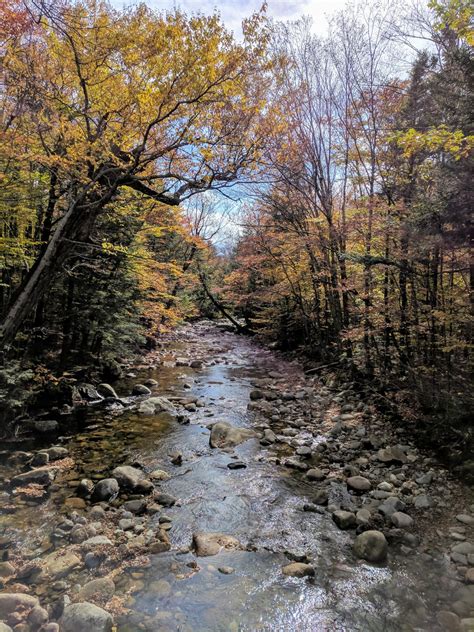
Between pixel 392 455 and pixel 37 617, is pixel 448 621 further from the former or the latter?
pixel 37 617

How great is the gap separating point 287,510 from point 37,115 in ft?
26.5

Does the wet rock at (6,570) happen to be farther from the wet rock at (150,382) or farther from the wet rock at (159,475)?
the wet rock at (150,382)

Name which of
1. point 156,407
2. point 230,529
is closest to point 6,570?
point 230,529

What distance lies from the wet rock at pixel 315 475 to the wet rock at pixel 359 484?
1.47 feet

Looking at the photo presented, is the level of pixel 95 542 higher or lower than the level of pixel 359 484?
higher

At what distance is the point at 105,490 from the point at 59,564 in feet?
4.83

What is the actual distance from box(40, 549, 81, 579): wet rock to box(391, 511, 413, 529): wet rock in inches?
150

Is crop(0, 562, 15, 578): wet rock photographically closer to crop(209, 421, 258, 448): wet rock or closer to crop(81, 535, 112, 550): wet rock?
crop(81, 535, 112, 550): wet rock

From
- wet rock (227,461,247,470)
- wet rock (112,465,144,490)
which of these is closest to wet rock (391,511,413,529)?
wet rock (227,461,247,470)

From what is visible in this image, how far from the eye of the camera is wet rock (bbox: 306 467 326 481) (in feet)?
19.8

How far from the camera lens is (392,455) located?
639 cm

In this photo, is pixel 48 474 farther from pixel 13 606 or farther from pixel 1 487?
pixel 13 606

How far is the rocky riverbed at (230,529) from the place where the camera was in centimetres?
348

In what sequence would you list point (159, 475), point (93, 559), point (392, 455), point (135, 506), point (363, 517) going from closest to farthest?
point (93, 559) → point (363, 517) → point (135, 506) → point (159, 475) → point (392, 455)
